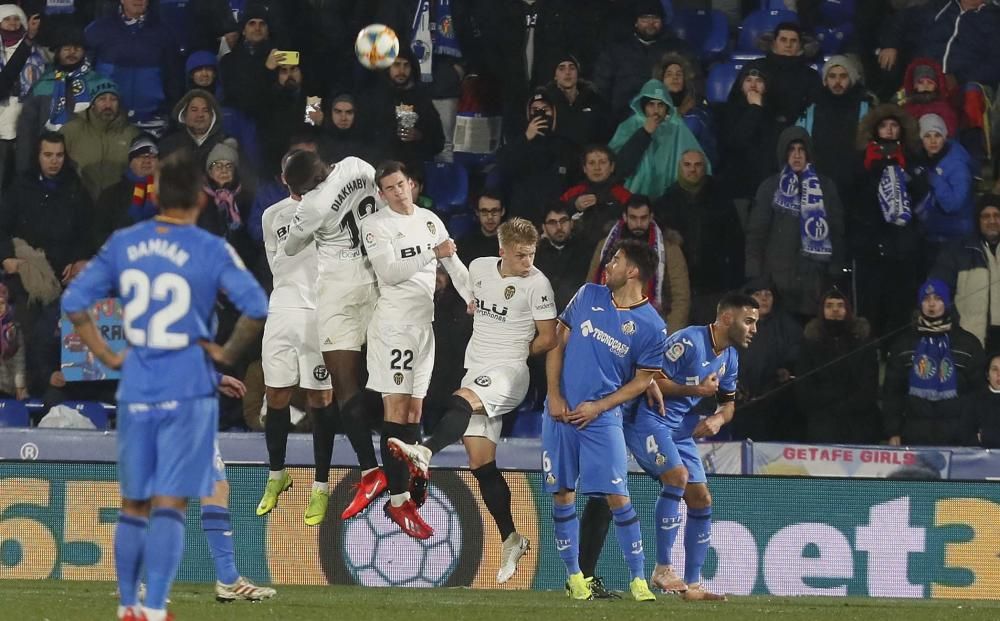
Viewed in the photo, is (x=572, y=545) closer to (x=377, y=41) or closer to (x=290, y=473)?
(x=290, y=473)

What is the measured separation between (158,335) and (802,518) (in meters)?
6.51

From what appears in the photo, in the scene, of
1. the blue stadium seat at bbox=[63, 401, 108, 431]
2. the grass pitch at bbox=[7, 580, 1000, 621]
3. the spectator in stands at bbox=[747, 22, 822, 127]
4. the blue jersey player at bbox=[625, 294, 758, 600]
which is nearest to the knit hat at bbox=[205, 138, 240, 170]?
the blue stadium seat at bbox=[63, 401, 108, 431]

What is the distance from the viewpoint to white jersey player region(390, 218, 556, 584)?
11.8 metres

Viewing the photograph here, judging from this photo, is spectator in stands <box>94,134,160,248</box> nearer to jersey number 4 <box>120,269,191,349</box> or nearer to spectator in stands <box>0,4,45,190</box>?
spectator in stands <box>0,4,45,190</box>

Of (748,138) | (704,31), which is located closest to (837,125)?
(748,138)

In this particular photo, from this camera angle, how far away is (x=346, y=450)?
13859 millimetres

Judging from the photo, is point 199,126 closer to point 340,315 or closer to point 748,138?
point 340,315

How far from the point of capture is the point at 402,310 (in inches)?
464

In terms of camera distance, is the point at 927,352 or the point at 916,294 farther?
the point at 916,294

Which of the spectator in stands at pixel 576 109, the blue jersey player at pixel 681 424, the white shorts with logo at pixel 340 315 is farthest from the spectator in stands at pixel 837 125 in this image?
the white shorts with logo at pixel 340 315

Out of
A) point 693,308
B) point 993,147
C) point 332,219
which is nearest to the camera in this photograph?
point 332,219

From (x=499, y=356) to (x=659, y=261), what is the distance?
9.65 feet

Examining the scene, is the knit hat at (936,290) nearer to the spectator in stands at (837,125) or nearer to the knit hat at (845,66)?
the spectator in stands at (837,125)

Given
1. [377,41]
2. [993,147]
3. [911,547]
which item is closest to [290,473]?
[377,41]
